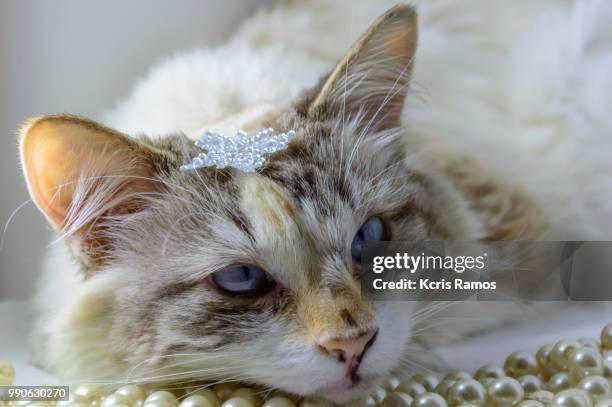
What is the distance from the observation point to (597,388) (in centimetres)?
69

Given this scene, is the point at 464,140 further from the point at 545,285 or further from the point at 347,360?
the point at 347,360

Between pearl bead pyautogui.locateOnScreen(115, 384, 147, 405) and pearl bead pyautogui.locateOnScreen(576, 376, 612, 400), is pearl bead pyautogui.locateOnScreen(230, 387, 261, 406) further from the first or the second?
pearl bead pyautogui.locateOnScreen(576, 376, 612, 400)

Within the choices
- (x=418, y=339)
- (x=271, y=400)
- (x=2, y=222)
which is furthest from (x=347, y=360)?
(x=2, y=222)

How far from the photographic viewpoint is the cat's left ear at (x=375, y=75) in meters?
0.75

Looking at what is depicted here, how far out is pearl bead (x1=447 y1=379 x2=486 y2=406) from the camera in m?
0.69

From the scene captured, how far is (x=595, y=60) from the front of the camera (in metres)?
0.98

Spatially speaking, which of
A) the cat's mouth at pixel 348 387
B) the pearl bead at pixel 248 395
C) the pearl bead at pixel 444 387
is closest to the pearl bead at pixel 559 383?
the pearl bead at pixel 444 387

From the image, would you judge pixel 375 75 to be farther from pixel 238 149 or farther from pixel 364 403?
pixel 364 403

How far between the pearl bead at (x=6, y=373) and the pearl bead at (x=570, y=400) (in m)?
0.57

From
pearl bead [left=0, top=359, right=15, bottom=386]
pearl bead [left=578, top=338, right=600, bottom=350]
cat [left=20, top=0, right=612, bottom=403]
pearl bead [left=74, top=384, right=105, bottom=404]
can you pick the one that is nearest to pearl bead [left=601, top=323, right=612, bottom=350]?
pearl bead [left=578, top=338, right=600, bottom=350]

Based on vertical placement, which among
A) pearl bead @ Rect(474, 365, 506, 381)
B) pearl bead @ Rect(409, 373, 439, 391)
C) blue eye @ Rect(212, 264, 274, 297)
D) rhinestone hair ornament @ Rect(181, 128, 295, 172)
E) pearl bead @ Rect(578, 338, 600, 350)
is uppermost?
rhinestone hair ornament @ Rect(181, 128, 295, 172)

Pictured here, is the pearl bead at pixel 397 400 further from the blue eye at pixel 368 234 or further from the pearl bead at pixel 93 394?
the pearl bead at pixel 93 394

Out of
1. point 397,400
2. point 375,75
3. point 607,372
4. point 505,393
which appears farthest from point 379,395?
point 375,75

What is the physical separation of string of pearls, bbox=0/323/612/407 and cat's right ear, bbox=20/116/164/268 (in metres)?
0.16
